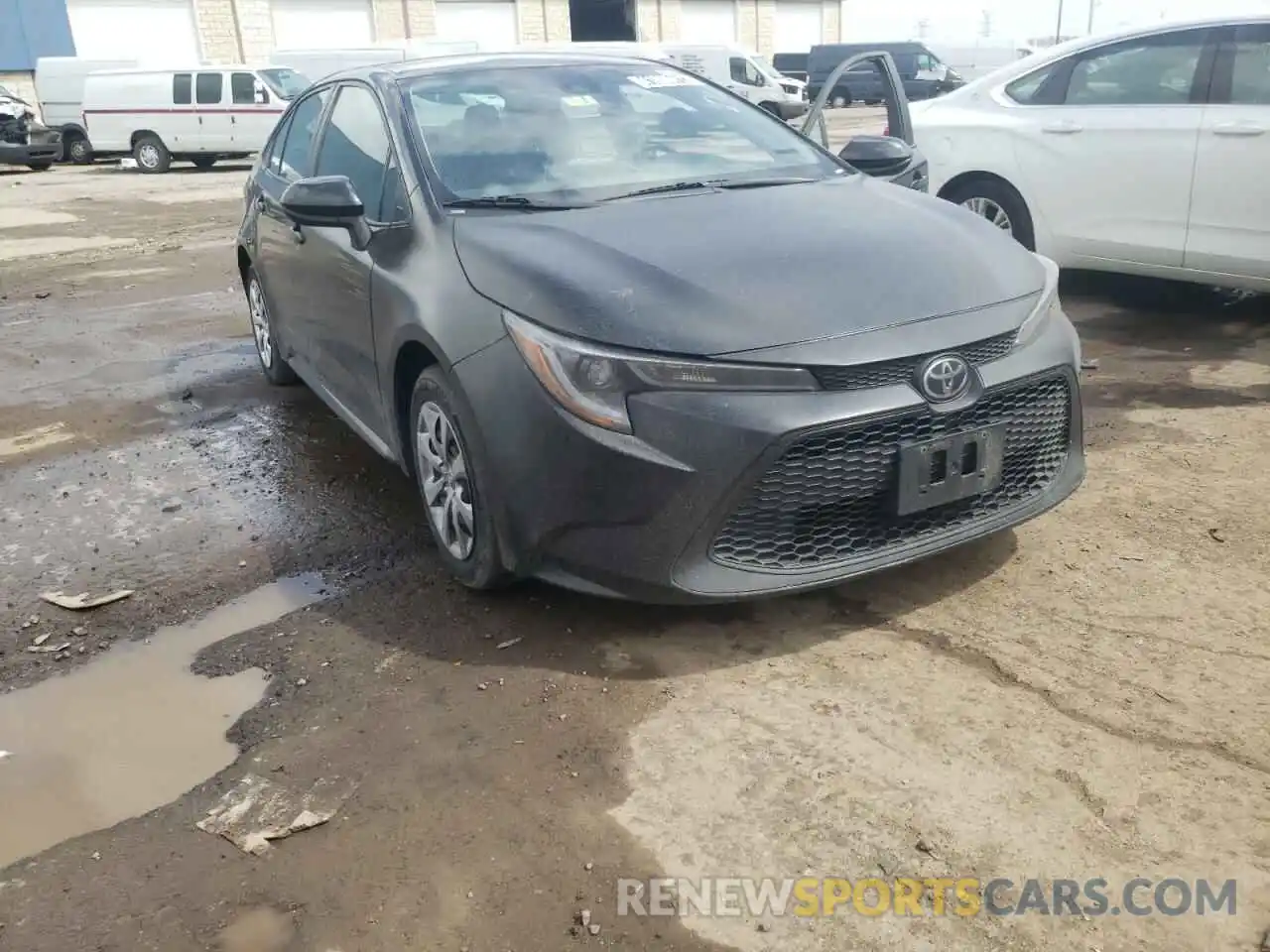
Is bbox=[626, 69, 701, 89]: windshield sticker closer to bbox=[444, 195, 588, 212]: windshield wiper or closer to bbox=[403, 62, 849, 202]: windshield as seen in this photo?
bbox=[403, 62, 849, 202]: windshield

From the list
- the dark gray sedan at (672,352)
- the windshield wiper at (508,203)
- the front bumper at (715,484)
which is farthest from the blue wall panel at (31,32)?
the front bumper at (715,484)

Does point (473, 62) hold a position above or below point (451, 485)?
above

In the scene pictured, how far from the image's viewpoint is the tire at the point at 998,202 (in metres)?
6.60

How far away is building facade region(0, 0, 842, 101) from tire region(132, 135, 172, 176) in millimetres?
5317

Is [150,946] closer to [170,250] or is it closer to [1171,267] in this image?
[1171,267]

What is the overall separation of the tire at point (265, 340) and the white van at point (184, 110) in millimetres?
15767

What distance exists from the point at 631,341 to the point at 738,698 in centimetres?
93

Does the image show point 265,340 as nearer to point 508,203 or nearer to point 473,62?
point 473,62

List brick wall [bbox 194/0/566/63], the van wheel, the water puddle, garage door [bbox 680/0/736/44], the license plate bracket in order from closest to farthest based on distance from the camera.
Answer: the water puddle → the license plate bracket → the van wheel → brick wall [bbox 194/0/566/63] → garage door [bbox 680/0/736/44]

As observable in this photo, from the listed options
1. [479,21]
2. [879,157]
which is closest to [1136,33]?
[879,157]

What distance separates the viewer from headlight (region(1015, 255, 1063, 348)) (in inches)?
123

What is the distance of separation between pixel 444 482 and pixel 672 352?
3.33ft

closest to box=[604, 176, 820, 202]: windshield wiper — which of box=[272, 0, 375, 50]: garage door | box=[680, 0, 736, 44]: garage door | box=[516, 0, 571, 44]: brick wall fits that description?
box=[272, 0, 375, 50]: garage door

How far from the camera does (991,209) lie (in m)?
6.82
